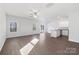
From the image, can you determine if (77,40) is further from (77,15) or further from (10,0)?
(10,0)

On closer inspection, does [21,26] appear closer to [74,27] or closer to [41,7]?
[41,7]

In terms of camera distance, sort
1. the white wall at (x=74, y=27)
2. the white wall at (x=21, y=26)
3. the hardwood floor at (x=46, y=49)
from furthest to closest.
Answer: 1. the white wall at (x=21, y=26)
2. the white wall at (x=74, y=27)
3. the hardwood floor at (x=46, y=49)

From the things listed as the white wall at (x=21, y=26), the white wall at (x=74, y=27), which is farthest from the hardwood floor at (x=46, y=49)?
the white wall at (x=21, y=26)

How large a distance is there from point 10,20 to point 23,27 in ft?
5.23

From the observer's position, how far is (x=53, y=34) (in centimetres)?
705

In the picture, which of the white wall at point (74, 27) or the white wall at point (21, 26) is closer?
the white wall at point (74, 27)

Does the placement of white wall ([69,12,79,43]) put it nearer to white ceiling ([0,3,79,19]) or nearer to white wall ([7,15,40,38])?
white ceiling ([0,3,79,19])

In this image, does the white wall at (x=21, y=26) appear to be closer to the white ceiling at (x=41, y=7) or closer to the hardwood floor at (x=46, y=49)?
the hardwood floor at (x=46, y=49)

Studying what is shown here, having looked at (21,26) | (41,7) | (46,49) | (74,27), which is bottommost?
(46,49)

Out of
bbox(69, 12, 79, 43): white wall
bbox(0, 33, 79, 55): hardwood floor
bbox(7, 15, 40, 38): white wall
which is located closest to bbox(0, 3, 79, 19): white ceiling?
bbox(69, 12, 79, 43): white wall

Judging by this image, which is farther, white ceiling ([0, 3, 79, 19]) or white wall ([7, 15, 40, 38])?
white wall ([7, 15, 40, 38])

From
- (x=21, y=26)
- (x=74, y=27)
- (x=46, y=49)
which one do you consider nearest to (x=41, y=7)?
(x=46, y=49)

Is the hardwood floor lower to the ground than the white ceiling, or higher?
lower
